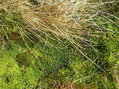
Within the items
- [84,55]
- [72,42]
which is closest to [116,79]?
[84,55]

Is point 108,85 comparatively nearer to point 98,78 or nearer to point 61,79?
point 98,78

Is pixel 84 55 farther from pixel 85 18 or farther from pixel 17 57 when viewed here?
pixel 17 57

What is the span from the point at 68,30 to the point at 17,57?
1.47 ft

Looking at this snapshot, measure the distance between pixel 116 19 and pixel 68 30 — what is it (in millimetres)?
447

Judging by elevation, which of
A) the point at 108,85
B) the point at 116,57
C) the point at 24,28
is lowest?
the point at 108,85

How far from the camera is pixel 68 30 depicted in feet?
6.67

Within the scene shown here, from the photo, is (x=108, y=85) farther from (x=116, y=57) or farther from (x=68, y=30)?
(x=68, y=30)

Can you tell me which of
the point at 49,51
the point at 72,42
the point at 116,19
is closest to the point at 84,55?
the point at 72,42

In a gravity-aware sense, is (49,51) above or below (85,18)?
below

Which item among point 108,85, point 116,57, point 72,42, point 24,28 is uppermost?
point 24,28

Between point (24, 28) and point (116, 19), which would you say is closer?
point (24, 28)

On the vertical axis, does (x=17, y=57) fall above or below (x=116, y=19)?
below

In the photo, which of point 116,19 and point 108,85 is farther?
point 116,19

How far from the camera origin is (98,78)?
79.7 inches
